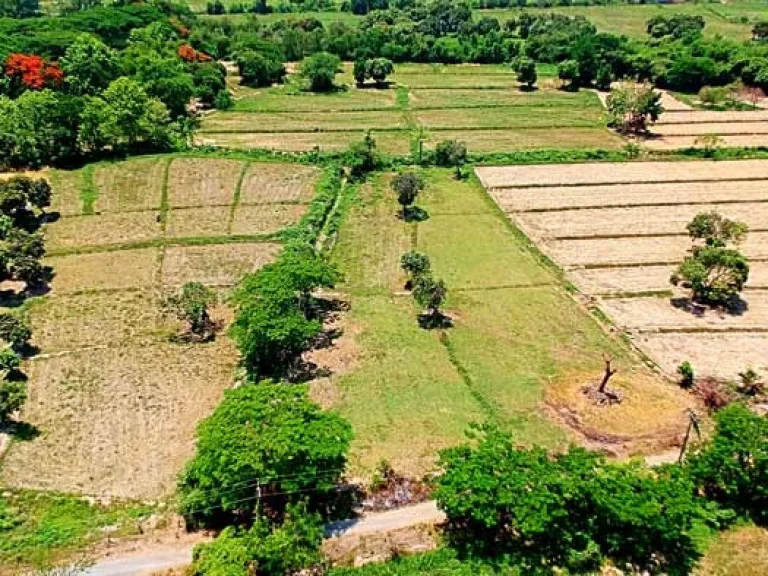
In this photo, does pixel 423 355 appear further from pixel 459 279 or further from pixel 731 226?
pixel 731 226

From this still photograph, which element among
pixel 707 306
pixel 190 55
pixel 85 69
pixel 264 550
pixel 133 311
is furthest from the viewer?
pixel 190 55

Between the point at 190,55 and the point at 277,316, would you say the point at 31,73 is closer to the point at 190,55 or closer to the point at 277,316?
the point at 190,55

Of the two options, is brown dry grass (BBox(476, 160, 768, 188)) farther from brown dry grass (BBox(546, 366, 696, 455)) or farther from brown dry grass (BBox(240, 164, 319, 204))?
brown dry grass (BBox(546, 366, 696, 455))

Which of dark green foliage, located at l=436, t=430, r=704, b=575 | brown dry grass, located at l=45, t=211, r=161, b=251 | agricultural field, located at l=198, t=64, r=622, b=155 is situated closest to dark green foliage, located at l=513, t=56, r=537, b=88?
agricultural field, located at l=198, t=64, r=622, b=155

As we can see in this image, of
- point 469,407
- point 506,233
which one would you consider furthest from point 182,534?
point 506,233

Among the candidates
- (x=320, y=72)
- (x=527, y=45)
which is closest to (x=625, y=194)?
(x=320, y=72)

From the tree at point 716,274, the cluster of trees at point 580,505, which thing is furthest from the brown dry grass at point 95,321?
the tree at point 716,274
